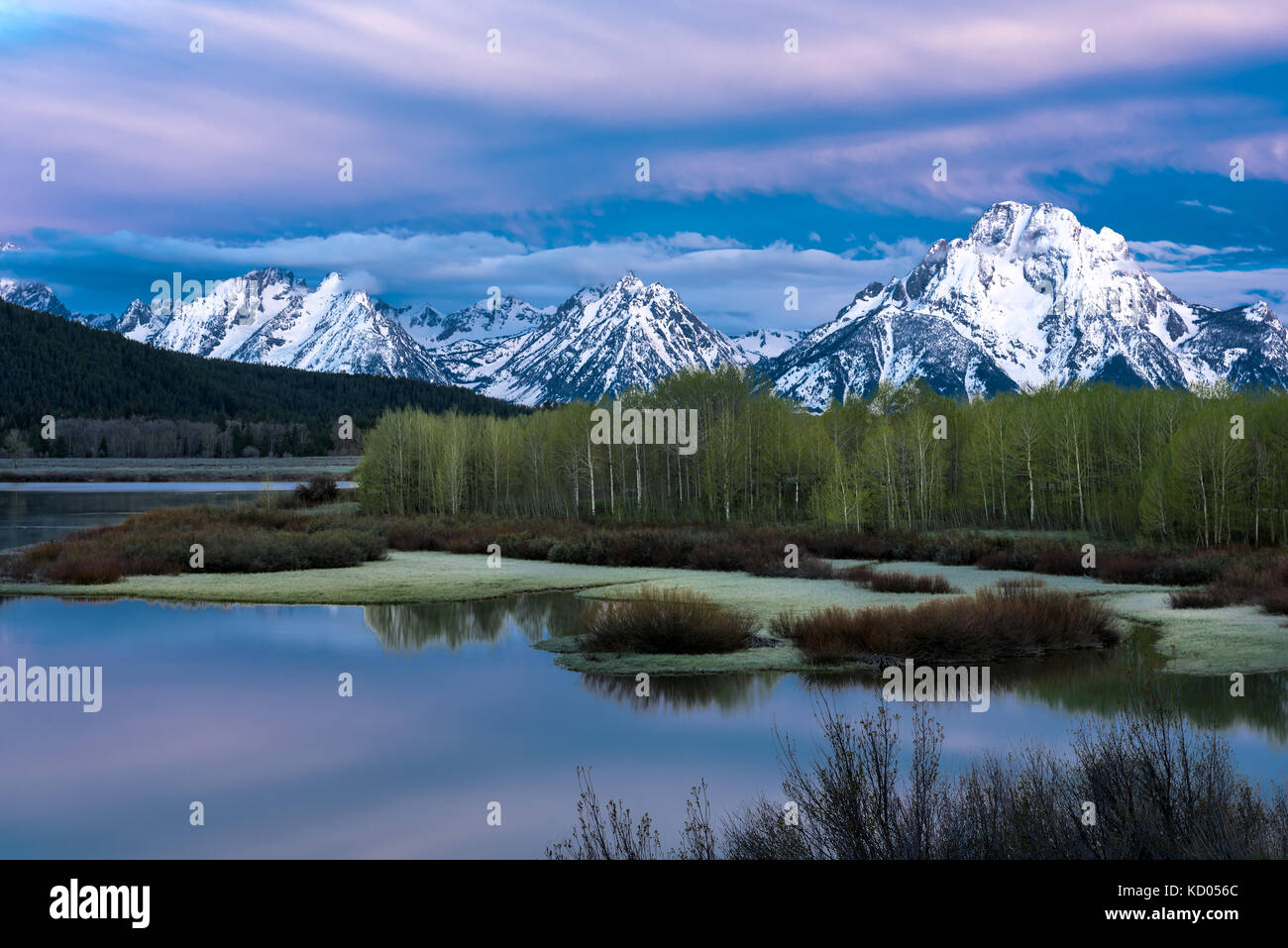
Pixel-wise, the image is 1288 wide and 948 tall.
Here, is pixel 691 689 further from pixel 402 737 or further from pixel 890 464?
pixel 890 464

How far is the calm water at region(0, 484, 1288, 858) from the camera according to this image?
1345 centimetres

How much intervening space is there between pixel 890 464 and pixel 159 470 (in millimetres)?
142776

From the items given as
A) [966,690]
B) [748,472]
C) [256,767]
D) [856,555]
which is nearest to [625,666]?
[966,690]

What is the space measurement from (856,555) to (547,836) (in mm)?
38539

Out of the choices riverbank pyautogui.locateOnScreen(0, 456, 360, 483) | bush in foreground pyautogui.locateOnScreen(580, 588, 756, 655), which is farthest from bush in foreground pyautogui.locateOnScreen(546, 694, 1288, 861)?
riverbank pyautogui.locateOnScreen(0, 456, 360, 483)

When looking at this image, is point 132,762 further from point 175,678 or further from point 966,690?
point 966,690

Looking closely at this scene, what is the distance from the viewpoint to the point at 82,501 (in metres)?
99.1

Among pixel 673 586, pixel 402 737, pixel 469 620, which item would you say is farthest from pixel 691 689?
pixel 673 586

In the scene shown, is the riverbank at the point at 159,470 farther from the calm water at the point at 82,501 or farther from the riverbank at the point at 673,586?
the riverbank at the point at 673,586

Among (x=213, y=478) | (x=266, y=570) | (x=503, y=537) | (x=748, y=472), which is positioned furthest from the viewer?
(x=213, y=478)

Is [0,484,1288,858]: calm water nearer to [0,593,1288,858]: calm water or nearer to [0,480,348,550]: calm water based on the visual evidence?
[0,593,1288,858]: calm water
